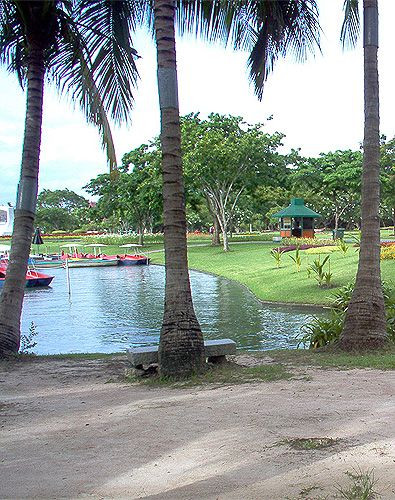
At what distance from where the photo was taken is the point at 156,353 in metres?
7.20

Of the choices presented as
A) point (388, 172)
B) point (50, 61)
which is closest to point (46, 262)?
point (388, 172)

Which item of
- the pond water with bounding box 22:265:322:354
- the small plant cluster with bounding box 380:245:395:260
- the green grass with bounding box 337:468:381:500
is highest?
the small plant cluster with bounding box 380:245:395:260

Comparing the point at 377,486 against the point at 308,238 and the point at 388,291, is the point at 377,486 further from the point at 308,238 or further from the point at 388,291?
the point at 308,238

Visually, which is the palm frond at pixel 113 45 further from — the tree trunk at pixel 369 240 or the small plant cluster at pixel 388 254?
the small plant cluster at pixel 388 254

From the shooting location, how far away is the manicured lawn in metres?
19.0

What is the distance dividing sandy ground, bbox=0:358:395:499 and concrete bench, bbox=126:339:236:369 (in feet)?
1.05

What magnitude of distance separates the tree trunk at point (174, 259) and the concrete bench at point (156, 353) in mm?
259

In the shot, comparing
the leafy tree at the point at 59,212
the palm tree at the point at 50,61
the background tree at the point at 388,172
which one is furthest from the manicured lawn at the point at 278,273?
the leafy tree at the point at 59,212

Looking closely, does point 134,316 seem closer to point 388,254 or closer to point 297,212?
point 388,254

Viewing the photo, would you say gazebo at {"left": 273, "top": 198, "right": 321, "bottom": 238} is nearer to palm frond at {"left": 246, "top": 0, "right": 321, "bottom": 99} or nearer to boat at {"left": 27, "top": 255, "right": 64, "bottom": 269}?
boat at {"left": 27, "top": 255, "right": 64, "bottom": 269}

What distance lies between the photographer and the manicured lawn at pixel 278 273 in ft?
62.4

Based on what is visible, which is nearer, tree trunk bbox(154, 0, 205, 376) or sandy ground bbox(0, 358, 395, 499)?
sandy ground bbox(0, 358, 395, 499)

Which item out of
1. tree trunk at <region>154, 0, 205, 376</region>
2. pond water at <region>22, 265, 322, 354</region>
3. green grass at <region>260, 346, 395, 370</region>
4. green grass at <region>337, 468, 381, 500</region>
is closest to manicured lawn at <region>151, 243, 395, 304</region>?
pond water at <region>22, 265, 322, 354</region>

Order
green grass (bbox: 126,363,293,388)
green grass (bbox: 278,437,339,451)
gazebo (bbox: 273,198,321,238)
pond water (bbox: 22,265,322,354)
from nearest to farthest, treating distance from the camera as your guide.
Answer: green grass (bbox: 278,437,339,451), green grass (bbox: 126,363,293,388), pond water (bbox: 22,265,322,354), gazebo (bbox: 273,198,321,238)
